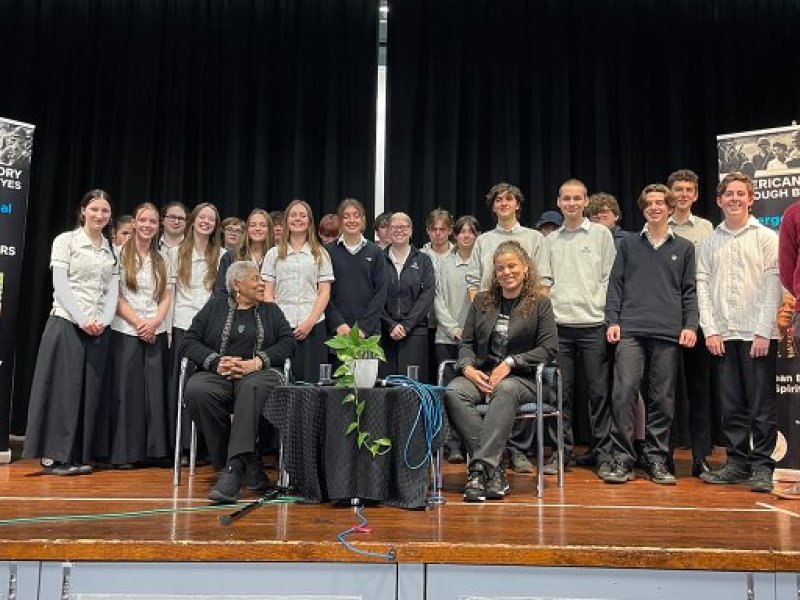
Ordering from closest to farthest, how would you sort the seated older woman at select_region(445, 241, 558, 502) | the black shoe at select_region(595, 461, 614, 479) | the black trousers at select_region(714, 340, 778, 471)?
the seated older woman at select_region(445, 241, 558, 502) < the black trousers at select_region(714, 340, 778, 471) < the black shoe at select_region(595, 461, 614, 479)

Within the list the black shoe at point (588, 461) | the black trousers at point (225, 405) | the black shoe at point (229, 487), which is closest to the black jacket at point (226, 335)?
the black trousers at point (225, 405)

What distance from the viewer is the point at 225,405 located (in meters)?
3.39

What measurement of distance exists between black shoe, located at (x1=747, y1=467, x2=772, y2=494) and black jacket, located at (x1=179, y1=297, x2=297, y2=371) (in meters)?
2.35

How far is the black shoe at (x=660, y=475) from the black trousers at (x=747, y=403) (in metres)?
0.35

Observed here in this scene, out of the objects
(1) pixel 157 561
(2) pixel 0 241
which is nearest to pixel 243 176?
(2) pixel 0 241

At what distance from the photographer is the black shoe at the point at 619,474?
3.51m

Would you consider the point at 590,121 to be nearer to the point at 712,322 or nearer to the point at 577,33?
the point at 577,33

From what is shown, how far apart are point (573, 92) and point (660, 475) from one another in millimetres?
3389

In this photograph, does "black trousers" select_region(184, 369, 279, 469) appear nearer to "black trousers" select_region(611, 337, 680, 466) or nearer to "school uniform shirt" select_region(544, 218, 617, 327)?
"school uniform shirt" select_region(544, 218, 617, 327)

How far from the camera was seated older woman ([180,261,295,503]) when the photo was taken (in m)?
3.21

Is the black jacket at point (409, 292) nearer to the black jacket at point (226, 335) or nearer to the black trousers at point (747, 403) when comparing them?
the black jacket at point (226, 335)

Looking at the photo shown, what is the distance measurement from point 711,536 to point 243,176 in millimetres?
4487

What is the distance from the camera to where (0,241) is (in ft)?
13.8

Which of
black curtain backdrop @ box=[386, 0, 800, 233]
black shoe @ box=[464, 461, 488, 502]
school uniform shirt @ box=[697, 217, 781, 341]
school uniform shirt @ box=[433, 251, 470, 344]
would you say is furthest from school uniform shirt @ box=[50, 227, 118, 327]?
school uniform shirt @ box=[697, 217, 781, 341]
